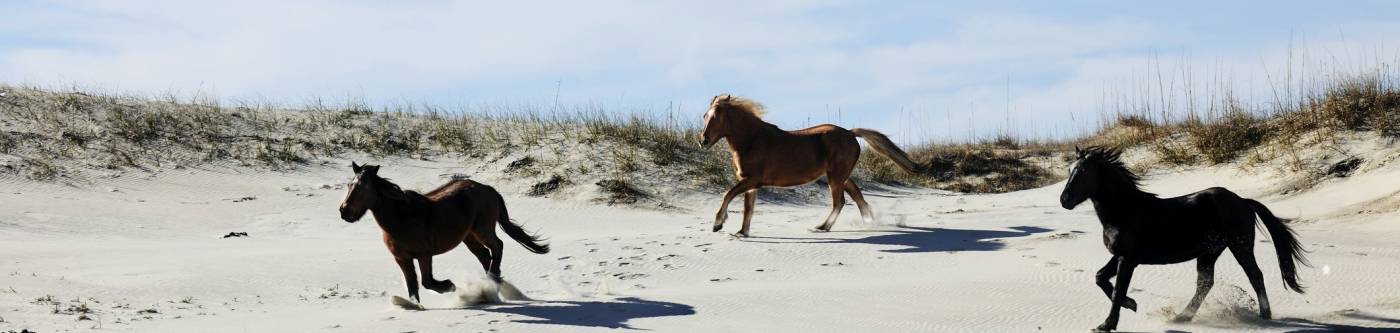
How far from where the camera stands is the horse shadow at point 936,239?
32.6ft

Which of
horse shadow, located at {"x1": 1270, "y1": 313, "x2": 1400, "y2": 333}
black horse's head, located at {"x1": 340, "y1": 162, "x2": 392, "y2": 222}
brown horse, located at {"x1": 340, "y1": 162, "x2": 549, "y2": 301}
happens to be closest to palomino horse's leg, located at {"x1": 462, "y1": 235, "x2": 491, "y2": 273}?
brown horse, located at {"x1": 340, "y1": 162, "x2": 549, "y2": 301}

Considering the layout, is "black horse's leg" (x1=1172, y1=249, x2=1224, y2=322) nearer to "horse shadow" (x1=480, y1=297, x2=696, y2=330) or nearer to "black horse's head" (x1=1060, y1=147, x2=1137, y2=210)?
"black horse's head" (x1=1060, y1=147, x2=1137, y2=210)

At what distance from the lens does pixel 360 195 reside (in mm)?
7215

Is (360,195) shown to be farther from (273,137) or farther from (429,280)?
(273,137)

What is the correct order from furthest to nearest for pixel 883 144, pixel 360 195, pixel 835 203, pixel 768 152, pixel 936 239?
pixel 883 144
pixel 835 203
pixel 768 152
pixel 936 239
pixel 360 195

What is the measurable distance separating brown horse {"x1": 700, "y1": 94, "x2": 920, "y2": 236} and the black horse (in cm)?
522

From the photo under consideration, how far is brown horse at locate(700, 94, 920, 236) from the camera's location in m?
11.4

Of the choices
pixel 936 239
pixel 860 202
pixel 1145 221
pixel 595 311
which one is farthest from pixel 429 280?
pixel 860 202

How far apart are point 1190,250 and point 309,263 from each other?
247 inches

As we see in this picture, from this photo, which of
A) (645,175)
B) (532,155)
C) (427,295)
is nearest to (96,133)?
(532,155)

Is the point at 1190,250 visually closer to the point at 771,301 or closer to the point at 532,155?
the point at 771,301

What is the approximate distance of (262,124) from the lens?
1808 centimetres

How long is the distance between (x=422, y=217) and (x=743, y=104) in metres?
4.67

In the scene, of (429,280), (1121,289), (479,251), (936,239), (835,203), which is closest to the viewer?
(1121,289)
